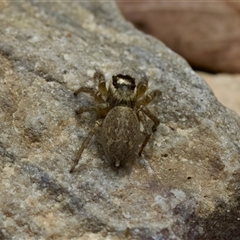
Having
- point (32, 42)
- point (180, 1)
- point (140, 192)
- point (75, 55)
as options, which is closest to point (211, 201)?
point (140, 192)

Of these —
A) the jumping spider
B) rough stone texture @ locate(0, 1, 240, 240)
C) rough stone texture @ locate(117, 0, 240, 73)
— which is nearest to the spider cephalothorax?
the jumping spider

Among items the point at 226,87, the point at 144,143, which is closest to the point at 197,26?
the point at 226,87

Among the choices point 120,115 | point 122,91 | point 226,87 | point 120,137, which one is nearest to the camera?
point 120,137

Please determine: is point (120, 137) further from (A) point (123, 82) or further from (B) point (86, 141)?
(A) point (123, 82)

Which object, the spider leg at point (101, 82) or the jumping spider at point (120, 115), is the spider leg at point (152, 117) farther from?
the spider leg at point (101, 82)

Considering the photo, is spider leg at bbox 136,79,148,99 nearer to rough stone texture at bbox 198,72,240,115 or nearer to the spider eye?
the spider eye

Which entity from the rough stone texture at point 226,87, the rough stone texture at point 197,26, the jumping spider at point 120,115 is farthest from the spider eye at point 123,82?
the rough stone texture at point 197,26
